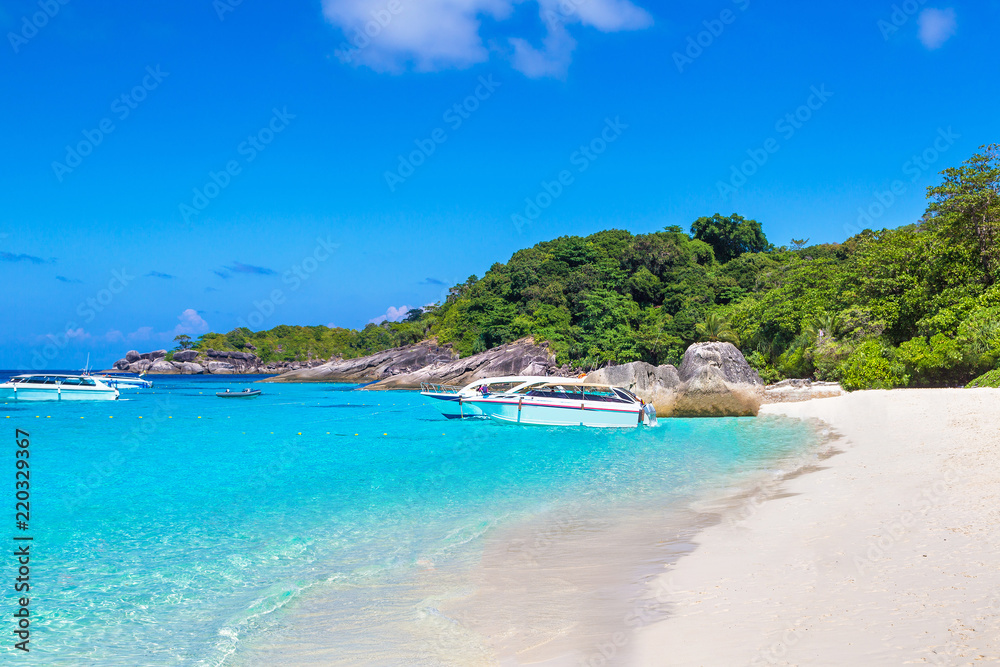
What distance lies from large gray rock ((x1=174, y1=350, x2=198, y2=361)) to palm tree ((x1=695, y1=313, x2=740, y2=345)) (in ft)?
357

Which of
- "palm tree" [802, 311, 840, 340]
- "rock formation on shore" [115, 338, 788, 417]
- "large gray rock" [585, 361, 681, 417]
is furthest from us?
"palm tree" [802, 311, 840, 340]

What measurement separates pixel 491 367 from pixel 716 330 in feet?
71.0

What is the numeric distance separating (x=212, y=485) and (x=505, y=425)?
14.5 meters

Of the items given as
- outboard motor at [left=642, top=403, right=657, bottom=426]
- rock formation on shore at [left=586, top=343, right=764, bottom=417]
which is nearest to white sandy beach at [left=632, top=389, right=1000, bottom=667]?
outboard motor at [left=642, top=403, right=657, bottom=426]

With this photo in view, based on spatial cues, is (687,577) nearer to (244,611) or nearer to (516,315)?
(244,611)

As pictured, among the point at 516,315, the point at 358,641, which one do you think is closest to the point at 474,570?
the point at 358,641

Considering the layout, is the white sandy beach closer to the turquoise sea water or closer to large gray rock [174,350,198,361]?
the turquoise sea water

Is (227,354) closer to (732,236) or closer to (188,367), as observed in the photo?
(188,367)

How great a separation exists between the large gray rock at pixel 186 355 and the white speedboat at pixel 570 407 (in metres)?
112

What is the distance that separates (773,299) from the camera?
38156 millimetres

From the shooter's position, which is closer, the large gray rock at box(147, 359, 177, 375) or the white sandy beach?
the white sandy beach

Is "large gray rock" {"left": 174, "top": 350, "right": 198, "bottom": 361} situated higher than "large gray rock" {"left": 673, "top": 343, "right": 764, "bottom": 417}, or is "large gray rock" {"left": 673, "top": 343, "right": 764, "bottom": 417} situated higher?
"large gray rock" {"left": 174, "top": 350, "right": 198, "bottom": 361}

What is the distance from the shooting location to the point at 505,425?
25.6m

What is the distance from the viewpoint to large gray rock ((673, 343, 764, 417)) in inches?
1101
